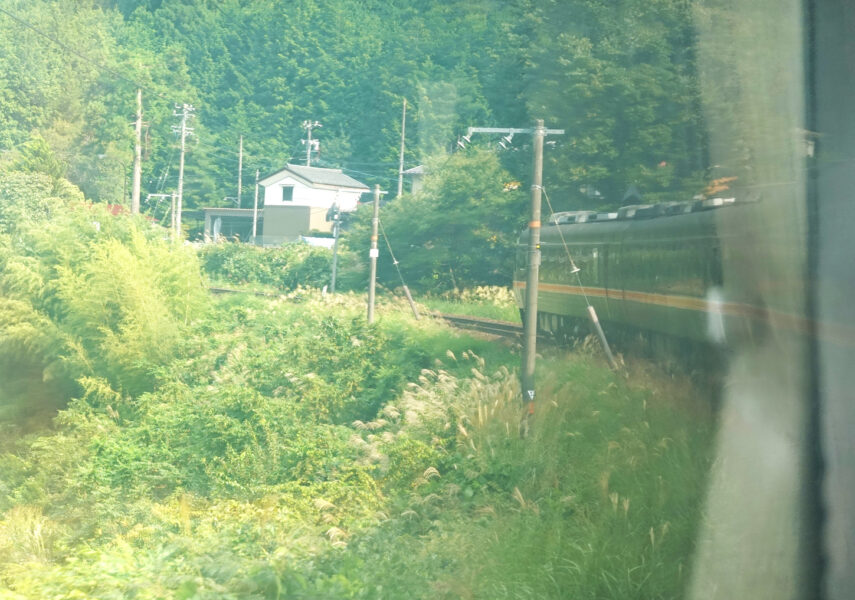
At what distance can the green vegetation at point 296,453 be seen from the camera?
8266 mm

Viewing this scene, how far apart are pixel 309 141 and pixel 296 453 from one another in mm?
27452

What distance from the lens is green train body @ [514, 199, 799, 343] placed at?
9945 mm

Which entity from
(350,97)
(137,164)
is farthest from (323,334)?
(350,97)

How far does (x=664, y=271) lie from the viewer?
13.1 meters

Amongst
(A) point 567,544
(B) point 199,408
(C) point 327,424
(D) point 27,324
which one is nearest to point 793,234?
(A) point 567,544

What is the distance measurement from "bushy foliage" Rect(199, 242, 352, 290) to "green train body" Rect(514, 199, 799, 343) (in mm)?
20415

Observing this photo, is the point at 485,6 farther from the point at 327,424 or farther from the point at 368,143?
the point at 327,424

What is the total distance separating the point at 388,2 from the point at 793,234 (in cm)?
3562

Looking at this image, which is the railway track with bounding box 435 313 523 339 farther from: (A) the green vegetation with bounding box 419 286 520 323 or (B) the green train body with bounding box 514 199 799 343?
(A) the green vegetation with bounding box 419 286 520 323

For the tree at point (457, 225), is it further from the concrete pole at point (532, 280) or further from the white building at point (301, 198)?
the concrete pole at point (532, 280)

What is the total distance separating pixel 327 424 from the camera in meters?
16.3

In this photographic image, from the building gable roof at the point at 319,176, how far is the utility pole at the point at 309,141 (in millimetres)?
493

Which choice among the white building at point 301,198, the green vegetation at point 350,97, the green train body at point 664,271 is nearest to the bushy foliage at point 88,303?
the green train body at point 664,271

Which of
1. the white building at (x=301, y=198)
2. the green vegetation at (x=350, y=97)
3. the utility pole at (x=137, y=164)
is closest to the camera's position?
the green vegetation at (x=350, y=97)
